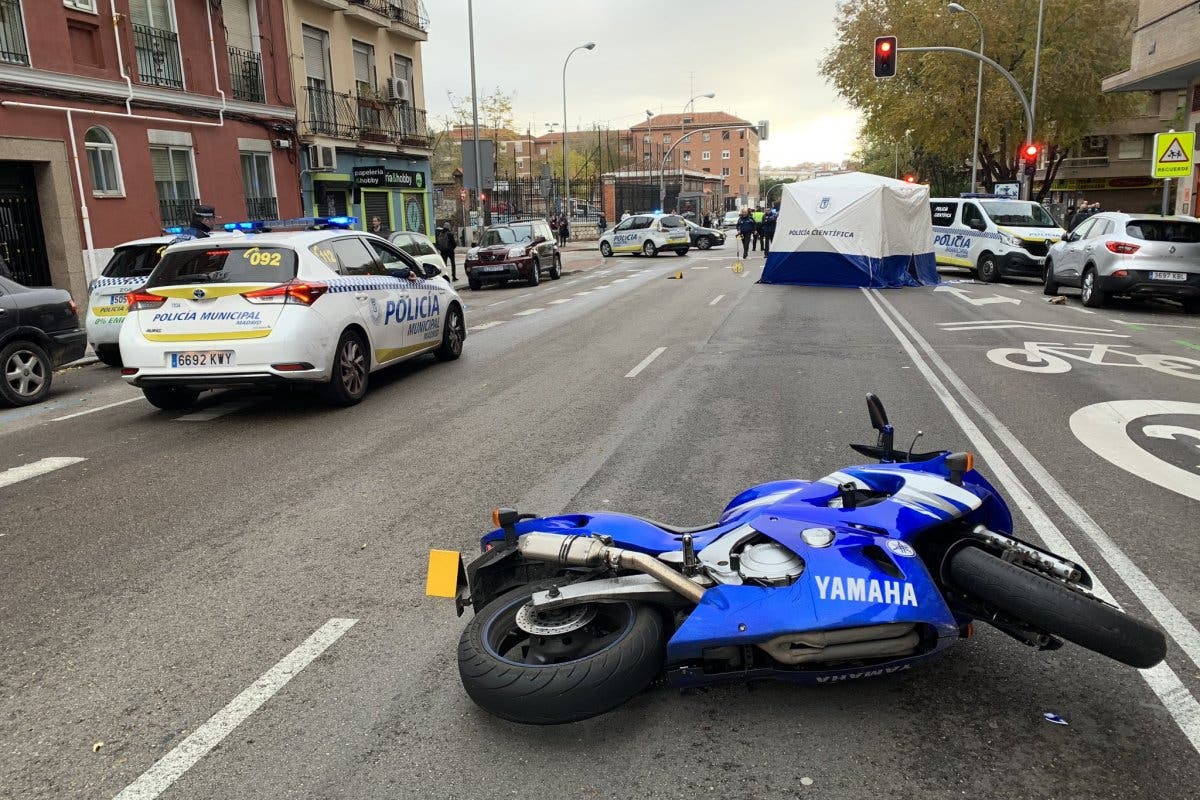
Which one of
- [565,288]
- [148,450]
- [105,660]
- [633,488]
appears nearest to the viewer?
[105,660]

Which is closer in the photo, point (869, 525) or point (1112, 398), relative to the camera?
point (869, 525)

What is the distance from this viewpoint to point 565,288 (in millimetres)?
24234

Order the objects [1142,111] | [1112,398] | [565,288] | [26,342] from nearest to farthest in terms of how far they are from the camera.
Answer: [1112,398], [26,342], [565,288], [1142,111]

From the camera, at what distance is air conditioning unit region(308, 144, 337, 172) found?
2545 cm

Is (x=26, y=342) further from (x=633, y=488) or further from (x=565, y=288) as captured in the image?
(x=565, y=288)

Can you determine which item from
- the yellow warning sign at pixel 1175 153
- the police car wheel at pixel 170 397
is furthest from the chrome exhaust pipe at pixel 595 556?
the yellow warning sign at pixel 1175 153

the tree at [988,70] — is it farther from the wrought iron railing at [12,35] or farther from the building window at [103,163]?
the wrought iron railing at [12,35]

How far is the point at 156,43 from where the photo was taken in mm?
19906

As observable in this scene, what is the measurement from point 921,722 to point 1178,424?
5.53 meters

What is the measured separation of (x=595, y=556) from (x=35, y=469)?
5.52 meters

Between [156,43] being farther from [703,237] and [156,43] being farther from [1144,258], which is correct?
[703,237]

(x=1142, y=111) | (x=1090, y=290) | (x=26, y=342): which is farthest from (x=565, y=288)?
(x=1142, y=111)

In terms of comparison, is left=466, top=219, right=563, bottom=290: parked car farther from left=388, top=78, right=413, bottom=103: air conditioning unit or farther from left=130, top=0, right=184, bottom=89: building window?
left=130, top=0, right=184, bottom=89: building window

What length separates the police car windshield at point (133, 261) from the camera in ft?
37.5
